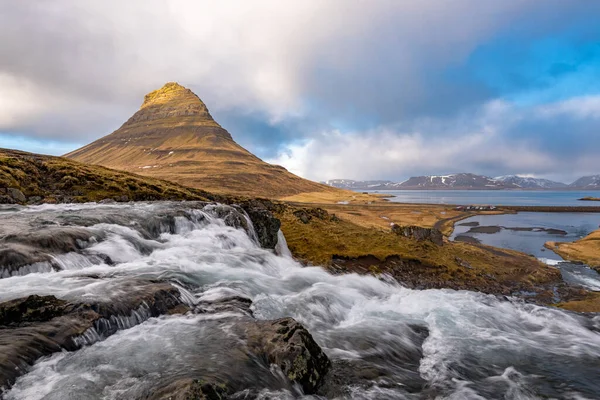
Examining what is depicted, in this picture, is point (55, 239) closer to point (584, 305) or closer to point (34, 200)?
point (34, 200)

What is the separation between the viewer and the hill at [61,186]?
105ft

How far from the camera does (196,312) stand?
12.6 meters

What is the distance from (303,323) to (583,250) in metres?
62.8

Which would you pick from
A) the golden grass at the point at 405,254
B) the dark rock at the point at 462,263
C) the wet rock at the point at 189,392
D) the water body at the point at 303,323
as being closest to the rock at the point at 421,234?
the golden grass at the point at 405,254

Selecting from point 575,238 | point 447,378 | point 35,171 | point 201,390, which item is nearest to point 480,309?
point 447,378

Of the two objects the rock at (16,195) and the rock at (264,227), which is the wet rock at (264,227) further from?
the rock at (16,195)

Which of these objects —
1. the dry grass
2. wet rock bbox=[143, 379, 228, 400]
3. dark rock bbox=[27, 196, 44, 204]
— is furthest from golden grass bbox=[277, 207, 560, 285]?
dark rock bbox=[27, 196, 44, 204]

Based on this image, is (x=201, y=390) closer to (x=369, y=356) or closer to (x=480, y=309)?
(x=369, y=356)

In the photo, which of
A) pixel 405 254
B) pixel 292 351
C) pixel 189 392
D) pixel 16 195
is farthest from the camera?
pixel 405 254

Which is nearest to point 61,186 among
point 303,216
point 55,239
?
point 55,239

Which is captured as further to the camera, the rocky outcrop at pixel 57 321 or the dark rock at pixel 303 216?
the dark rock at pixel 303 216

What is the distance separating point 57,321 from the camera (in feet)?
31.5

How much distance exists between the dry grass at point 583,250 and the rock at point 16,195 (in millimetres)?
69851

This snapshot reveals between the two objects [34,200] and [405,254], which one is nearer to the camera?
[34,200]
